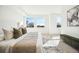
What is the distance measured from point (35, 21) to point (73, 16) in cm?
62

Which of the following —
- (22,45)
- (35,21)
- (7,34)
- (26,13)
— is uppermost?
(26,13)

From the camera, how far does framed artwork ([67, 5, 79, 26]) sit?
1.84m

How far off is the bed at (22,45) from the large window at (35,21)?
0.21 metres

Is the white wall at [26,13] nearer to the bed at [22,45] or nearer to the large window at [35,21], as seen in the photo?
the large window at [35,21]

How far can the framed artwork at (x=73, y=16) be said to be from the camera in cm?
184

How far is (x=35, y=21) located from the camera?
1.89 metres

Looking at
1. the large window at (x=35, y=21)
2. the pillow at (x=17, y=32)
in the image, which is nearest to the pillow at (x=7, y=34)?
the pillow at (x=17, y=32)

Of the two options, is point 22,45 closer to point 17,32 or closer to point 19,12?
point 17,32

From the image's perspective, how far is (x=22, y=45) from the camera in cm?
179

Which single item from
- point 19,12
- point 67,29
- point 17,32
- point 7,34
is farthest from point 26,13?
point 67,29
